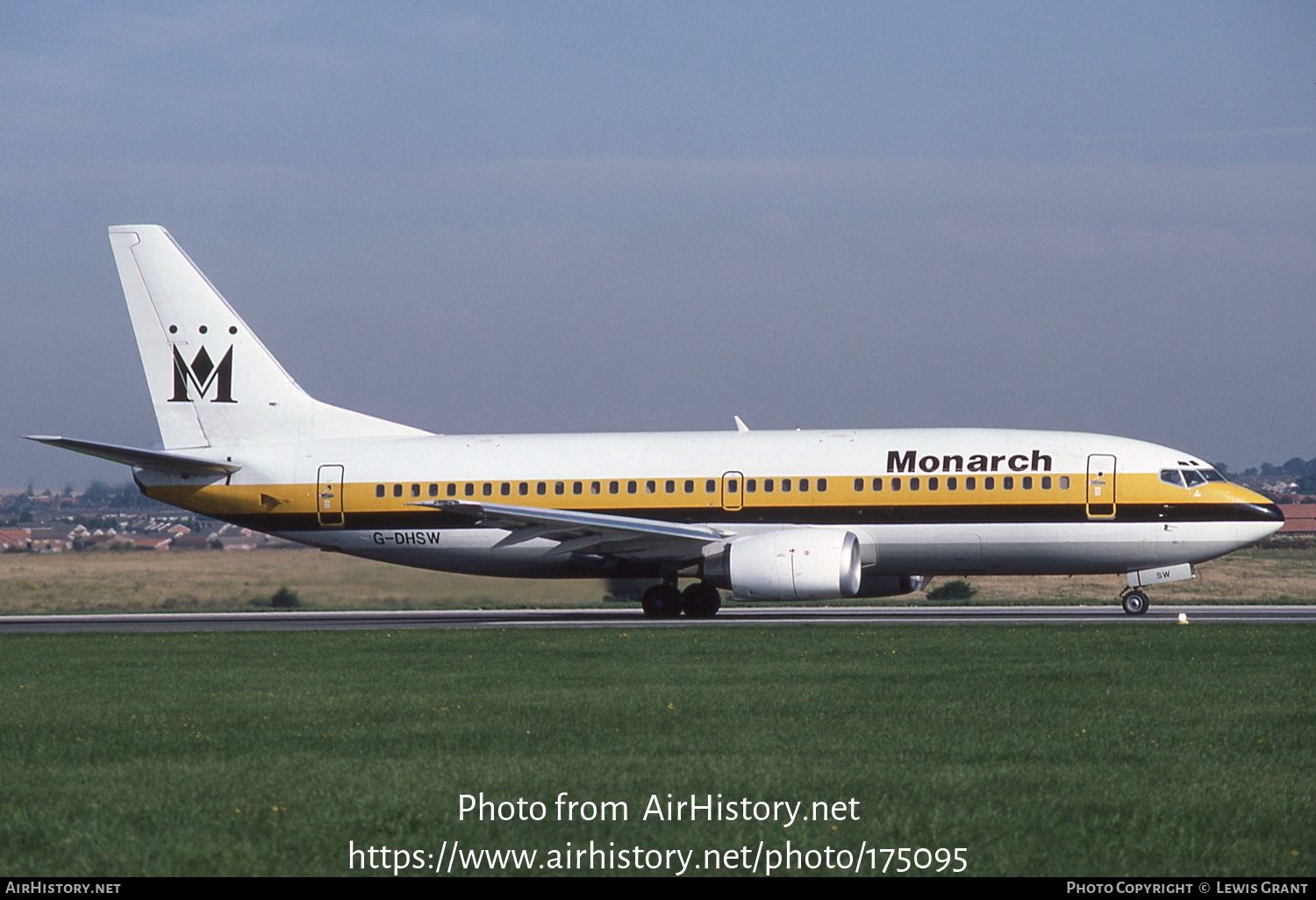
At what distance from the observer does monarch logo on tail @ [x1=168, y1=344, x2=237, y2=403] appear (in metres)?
35.5

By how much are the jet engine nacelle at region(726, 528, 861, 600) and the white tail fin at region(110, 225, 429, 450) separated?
32.1 feet

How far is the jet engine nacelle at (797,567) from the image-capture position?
94.8 ft

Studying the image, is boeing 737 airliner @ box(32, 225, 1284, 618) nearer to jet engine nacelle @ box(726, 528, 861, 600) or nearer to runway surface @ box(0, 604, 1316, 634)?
jet engine nacelle @ box(726, 528, 861, 600)

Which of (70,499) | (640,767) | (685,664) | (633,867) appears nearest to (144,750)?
(640,767)

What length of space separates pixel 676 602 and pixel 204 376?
12.1 metres

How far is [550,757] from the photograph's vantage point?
12133 mm

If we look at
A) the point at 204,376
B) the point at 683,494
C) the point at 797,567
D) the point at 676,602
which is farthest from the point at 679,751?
the point at 204,376

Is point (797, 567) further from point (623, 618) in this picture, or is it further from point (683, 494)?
point (623, 618)

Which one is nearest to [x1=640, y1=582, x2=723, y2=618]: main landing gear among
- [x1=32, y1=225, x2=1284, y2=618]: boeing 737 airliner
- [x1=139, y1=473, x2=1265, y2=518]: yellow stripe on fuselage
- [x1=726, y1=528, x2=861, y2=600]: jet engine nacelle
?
[x1=32, y1=225, x2=1284, y2=618]: boeing 737 airliner

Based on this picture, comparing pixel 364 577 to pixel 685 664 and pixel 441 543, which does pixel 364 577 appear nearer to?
pixel 441 543

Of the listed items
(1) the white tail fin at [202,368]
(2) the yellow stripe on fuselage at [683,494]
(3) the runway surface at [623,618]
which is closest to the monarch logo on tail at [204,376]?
(1) the white tail fin at [202,368]

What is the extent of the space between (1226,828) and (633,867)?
11.8ft

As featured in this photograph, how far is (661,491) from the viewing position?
3212 centimetres
